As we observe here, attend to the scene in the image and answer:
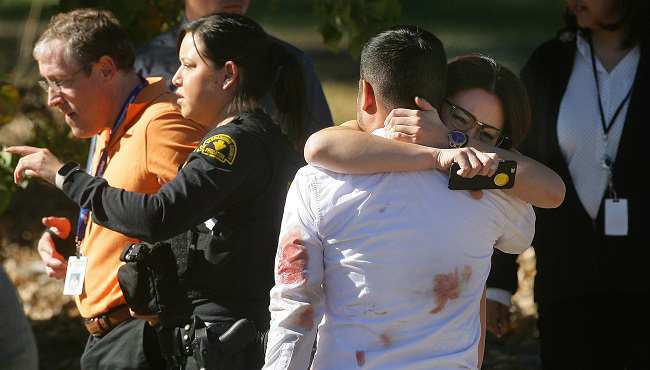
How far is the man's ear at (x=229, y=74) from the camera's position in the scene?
9.18 feet

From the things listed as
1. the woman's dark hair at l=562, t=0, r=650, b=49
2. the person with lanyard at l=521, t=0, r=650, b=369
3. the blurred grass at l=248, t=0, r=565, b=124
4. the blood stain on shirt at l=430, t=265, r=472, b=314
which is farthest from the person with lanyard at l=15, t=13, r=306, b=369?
the blurred grass at l=248, t=0, r=565, b=124

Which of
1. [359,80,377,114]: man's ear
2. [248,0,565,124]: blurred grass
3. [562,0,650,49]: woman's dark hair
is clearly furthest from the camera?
[248,0,565,124]: blurred grass

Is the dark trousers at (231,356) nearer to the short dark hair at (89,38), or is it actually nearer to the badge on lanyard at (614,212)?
the short dark hair at (89,38)

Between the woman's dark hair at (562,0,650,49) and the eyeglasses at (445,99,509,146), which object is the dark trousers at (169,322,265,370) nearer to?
the eyeglasses at (445,99,509,146)

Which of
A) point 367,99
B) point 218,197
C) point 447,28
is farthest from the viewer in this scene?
point 447,28

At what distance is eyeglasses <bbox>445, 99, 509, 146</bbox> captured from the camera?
84.4 inches

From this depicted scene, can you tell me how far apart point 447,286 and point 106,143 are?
161cm

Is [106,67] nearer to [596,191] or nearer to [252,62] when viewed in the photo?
[252,62]

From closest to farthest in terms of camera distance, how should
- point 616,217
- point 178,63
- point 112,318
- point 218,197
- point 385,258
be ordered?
point 385,258 < point 218,197 < point 112,318 < point 616,217 < point 178,63

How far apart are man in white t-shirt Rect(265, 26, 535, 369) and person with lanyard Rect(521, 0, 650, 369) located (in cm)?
159

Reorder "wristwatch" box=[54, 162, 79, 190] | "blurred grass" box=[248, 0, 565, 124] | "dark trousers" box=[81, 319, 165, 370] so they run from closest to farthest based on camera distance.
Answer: "wristwatch" box=[54, 162, 79, 190] < "dark trousers" box=[81, 319, 165, 370] < "blurred grass" box=[248, 0, 565, 124]

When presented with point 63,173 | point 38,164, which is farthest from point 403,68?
point 38,164

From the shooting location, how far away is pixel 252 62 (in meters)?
2.86

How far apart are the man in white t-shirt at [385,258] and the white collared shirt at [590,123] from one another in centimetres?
160
